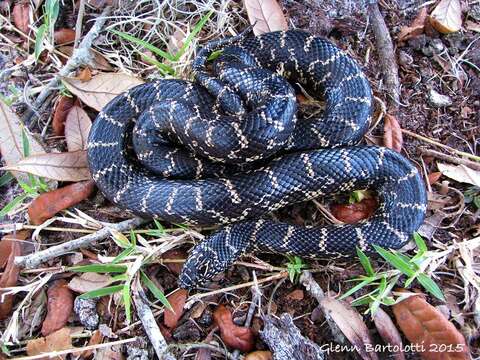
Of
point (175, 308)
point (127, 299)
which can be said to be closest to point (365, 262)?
point (175, 308)

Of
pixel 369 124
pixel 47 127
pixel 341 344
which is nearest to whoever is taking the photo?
pixel 341 344

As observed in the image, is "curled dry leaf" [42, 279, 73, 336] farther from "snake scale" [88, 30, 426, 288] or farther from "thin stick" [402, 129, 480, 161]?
"thin stick" [402, 129, 480, 161]

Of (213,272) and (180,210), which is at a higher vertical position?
(180,210)

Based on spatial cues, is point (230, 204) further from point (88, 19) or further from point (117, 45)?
point (88, 19)

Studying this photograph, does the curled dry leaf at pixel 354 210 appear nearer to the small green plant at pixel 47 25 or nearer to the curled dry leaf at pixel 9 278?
the curled dry leaf at pixel 9 278

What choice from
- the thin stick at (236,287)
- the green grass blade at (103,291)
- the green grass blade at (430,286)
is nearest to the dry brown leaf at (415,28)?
the green grass blade at (430,286)

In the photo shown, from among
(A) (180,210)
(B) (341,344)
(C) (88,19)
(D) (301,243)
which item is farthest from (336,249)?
(C) (88,19)

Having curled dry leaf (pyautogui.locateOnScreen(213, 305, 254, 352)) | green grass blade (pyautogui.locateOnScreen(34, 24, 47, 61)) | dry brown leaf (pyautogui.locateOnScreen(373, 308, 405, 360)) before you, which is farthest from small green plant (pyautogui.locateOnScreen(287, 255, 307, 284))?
green grass blade (pyautogui.locateOnScreen(34, 24, 47, 61))

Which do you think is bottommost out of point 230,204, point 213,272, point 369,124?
point 213,272
